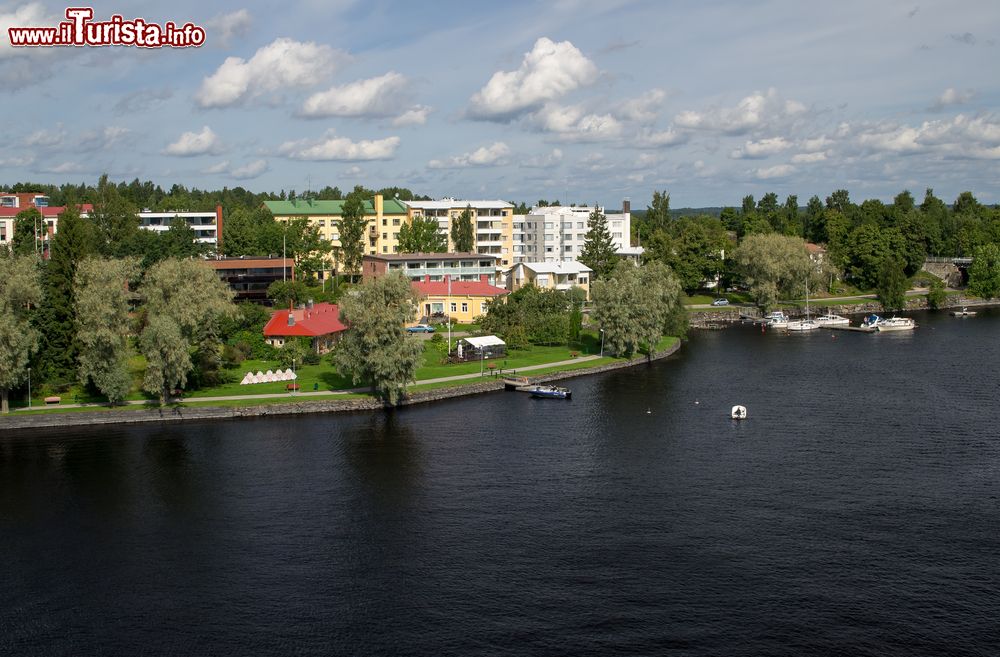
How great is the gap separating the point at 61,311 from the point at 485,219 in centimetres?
8628

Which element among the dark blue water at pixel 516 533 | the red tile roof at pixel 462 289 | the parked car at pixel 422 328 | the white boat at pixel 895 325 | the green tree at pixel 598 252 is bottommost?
the dark blue water at pixel 516 533

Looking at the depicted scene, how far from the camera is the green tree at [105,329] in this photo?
63062 mm

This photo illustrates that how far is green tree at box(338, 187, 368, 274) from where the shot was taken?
124688 millimetres

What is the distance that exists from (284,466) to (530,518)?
16094 millimetres

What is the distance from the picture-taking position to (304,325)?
3233 inches

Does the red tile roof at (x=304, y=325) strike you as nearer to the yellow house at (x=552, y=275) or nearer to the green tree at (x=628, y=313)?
the green tree at (x=628, y=313)

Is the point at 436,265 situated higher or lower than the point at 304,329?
higher

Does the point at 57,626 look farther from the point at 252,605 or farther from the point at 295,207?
the point at 295,207

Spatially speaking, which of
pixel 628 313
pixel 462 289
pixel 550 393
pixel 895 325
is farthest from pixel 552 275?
pixel 550 393

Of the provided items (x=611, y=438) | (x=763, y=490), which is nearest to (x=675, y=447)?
(x=611, y=438)

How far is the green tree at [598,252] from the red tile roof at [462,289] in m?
25.3

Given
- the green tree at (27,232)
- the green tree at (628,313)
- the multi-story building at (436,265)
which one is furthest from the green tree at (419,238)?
the green tree at (27,232)

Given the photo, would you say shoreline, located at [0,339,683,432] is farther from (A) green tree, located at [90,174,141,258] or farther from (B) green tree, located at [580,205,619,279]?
(B) green tree, located at [580,205,619,279]

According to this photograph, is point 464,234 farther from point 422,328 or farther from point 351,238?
point 422,328
